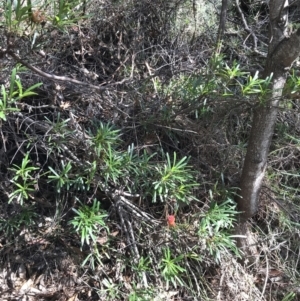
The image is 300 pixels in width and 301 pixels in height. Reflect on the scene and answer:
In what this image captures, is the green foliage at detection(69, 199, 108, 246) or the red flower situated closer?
the green foliage at detection(69, 199, 108, 246)

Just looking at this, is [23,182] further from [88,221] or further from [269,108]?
[269,108]

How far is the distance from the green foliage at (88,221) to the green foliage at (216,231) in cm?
54

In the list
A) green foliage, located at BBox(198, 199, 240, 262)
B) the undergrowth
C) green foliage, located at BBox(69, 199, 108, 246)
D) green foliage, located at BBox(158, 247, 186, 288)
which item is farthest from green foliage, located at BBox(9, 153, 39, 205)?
green foliage, located at BBox(198, 199, 240, 262)

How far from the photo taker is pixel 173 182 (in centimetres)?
239

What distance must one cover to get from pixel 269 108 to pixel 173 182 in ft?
2.11

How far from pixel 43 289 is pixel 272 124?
155 centimetres

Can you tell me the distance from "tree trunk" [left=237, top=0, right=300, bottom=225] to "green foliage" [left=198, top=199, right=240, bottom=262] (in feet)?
0.51

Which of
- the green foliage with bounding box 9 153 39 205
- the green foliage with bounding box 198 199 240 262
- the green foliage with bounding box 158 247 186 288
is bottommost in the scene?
the green foliage with bounding box 158 247 186 288

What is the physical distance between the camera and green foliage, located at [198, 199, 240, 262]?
245 centimetres

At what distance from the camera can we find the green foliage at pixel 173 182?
2354mm

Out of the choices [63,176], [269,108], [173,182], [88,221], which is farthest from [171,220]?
[269,108]

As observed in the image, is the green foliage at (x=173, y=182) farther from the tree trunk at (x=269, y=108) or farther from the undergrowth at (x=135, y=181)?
the tree trunk at (x=269, y=108)

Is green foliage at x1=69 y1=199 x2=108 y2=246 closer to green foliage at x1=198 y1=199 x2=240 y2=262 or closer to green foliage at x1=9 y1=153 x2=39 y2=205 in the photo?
green foliage at x1=9 y1=153 x2=39 y2=205

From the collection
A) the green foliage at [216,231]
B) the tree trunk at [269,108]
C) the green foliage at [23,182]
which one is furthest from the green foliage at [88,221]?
the tree trunk at [269,108]
